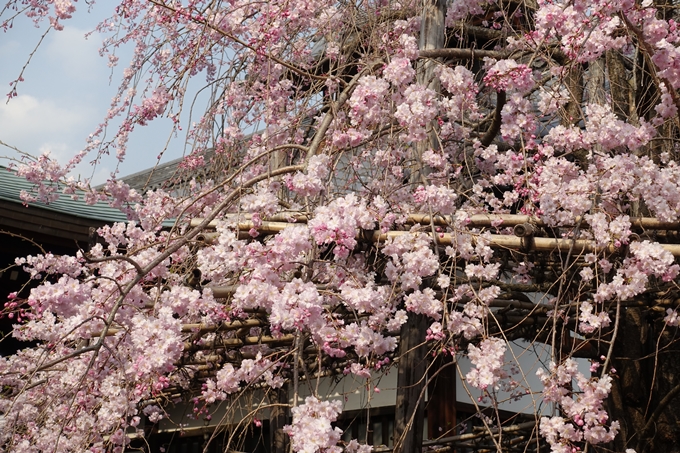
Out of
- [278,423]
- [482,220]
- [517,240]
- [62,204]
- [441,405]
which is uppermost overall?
[62,204]

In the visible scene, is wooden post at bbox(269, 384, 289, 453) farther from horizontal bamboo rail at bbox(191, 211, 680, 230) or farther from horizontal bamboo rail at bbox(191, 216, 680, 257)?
horizontal bamboo rail at bbox(191, 216, 680, 257)

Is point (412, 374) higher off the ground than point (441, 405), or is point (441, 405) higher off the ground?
point (412, 374)

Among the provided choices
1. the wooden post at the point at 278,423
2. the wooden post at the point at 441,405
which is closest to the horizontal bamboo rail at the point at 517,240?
the wooden post at the point at 278,423

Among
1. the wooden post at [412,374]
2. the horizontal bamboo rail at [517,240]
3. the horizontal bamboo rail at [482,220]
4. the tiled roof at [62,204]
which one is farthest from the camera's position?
the tiled roof at [62,204]

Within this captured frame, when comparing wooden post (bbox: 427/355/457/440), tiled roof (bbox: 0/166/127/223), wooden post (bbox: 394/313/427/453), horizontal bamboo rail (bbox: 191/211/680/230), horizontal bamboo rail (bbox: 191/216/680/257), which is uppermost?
tiled roof (bbox: 0/166/127/223)

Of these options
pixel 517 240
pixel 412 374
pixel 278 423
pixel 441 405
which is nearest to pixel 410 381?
pixel 412 374

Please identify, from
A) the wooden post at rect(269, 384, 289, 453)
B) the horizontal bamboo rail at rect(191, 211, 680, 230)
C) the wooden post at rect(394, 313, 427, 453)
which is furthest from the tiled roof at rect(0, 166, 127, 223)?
the wooden post at rect(394, 313, 427, 453)

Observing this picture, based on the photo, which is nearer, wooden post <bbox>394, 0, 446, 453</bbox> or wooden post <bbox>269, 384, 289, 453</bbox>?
wooden post <bbox>394, 0, 446, 453</bbox>

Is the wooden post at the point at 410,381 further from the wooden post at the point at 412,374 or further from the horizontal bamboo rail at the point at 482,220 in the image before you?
the horizontal bamboo rail at the point at 482,220

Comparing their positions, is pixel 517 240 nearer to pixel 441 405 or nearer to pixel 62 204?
pixel 441 405

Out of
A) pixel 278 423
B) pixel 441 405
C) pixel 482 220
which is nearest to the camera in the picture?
pixel 482 220

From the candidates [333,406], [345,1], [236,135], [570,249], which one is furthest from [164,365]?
[345,1]

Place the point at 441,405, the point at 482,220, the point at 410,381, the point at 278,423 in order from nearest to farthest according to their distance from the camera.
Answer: the point at 482,220 → the point at 410,381 → the point at 278,423 → the point at 441,405

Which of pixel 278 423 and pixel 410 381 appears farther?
pixel 278 423
